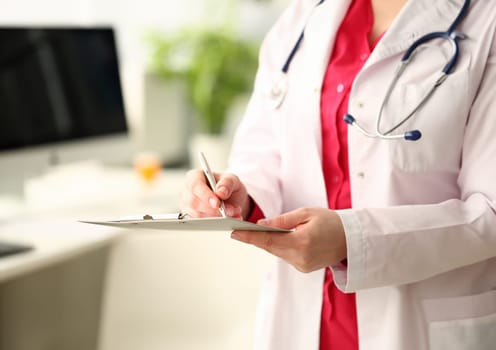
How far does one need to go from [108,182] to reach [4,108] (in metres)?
0.65

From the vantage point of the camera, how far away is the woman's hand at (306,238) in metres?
1.00

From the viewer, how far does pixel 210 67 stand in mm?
3164

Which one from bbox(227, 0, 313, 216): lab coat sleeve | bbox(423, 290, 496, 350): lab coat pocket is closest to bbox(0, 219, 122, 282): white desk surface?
bbox(227, 0, 313, 216): lab coat sleeve

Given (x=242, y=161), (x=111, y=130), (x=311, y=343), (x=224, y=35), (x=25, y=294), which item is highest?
(x=224, y=35)

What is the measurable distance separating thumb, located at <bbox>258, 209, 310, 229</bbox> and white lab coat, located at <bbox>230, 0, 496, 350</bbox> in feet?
0.19

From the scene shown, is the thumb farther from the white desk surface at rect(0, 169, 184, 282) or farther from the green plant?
the green plant

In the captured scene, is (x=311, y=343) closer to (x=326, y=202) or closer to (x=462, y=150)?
(x=326, y=202)

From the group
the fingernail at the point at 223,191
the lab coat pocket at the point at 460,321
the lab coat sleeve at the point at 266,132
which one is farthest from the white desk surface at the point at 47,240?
the lab coat pocket at the point at 460,321

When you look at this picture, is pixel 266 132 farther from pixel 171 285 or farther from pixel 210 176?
pixel 171 285

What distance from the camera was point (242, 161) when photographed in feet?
4.37

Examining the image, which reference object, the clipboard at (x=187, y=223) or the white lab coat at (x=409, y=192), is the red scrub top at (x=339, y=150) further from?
the clipboard at (x=187, y=223)

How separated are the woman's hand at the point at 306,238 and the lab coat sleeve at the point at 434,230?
0.06 ft

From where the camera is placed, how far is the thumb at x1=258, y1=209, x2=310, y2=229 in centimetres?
101

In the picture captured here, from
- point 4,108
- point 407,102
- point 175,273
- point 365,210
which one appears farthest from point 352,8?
point 4,108
